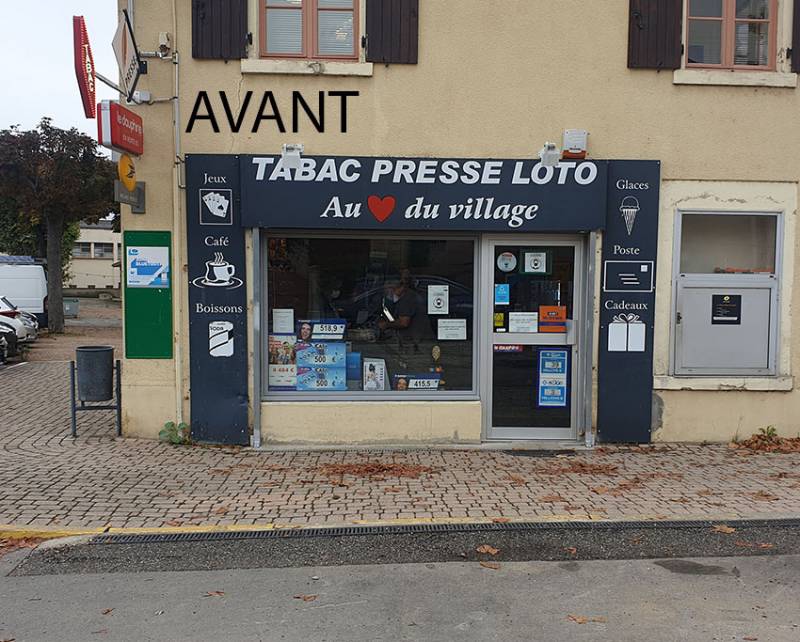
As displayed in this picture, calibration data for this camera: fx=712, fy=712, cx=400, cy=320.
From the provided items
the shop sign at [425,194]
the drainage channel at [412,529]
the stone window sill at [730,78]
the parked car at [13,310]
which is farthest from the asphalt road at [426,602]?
the parked car at [13,310]

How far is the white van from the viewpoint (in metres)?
22.6

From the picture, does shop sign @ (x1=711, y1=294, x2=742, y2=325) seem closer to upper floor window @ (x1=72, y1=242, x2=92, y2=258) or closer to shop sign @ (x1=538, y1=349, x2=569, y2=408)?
shop sign @ (x1=538, y1=349, x2=569, y2=408)

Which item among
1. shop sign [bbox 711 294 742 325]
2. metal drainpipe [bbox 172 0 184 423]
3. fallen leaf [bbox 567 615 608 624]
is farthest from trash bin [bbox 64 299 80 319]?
fallen leaf [bbox 567 615 608 624]

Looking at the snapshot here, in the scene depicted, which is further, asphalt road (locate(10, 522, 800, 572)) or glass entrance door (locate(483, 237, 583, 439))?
glass entrance door (locate(483, 237, 583, 439))

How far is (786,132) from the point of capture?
25.5 feet

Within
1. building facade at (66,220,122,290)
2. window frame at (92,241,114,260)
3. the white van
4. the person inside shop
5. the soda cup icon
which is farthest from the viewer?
window frame at (92,241,114,260)

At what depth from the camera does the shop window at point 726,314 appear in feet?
25.9

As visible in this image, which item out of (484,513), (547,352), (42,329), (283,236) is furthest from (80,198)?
(484,513)

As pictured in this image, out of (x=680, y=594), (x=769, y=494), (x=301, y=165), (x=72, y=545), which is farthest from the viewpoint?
(x=301, y=165)

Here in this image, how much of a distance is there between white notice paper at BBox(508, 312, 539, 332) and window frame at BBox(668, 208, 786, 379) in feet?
4.93

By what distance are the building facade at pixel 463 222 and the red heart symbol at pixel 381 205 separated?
1 cm

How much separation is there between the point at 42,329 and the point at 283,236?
1748 cm

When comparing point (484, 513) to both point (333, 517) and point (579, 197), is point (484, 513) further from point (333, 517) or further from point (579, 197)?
point (579, 197)

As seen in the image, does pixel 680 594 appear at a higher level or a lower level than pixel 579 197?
lower
